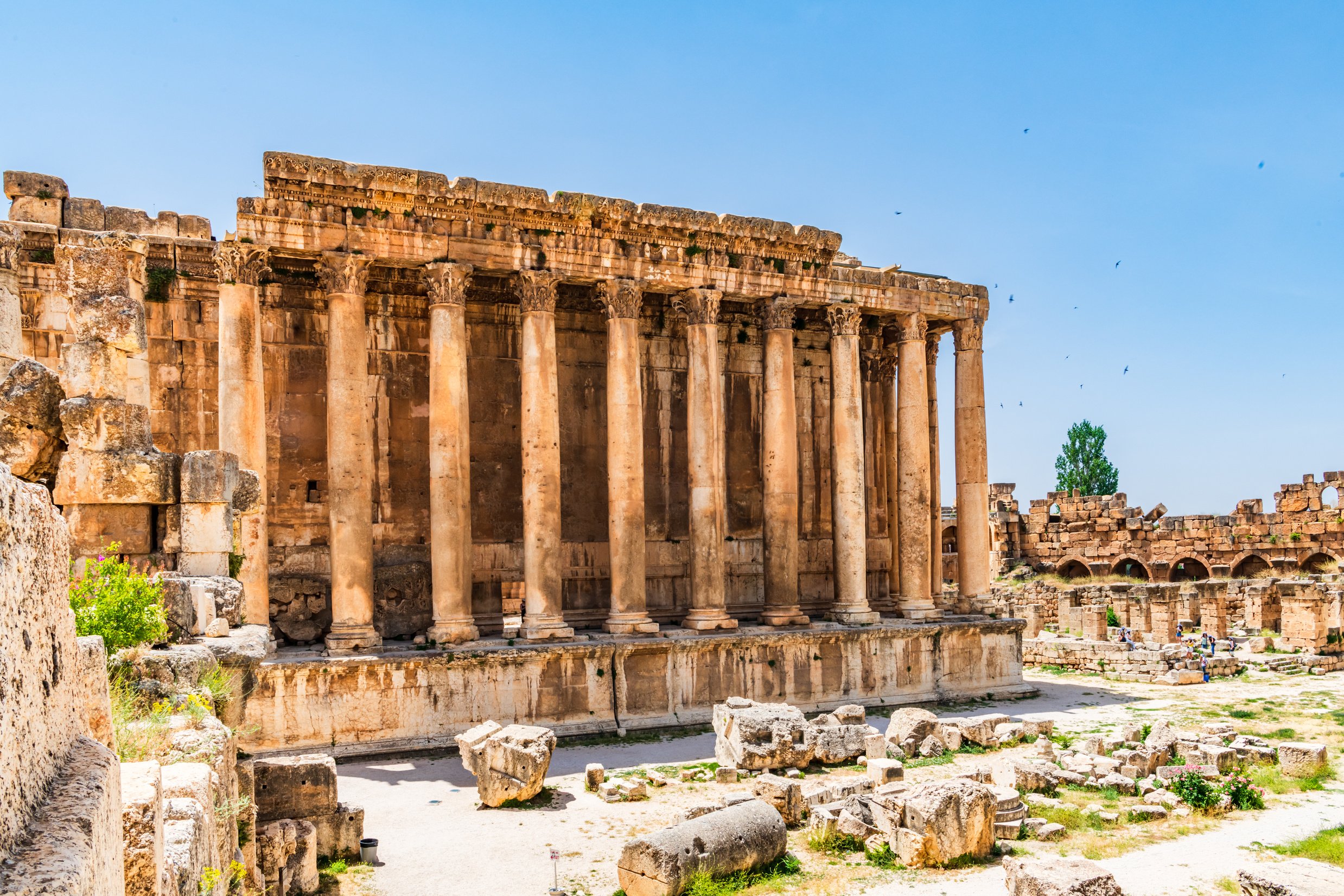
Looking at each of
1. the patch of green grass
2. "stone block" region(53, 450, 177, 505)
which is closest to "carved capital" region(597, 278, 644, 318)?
"stone block" region(53, 450, 177, 505)

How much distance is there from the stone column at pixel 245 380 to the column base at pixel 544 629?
173 inches

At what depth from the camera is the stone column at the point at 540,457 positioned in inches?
706

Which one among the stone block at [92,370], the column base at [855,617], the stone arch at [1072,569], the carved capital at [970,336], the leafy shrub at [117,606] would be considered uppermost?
the carved capital at [970,336]

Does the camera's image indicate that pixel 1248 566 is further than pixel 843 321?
Yes

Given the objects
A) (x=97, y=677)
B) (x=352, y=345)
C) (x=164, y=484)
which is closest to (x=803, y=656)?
(x=352, y=345)


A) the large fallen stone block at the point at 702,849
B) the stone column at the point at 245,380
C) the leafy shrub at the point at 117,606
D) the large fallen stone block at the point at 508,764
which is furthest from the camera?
the stone column at the point at 245,380

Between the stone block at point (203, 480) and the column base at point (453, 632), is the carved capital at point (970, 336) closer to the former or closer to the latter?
the column base at point (453, 632)

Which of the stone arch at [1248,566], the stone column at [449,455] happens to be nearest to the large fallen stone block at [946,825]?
the stone column at [449,455]

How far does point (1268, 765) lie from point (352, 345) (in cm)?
1624

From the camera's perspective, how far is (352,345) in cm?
1722

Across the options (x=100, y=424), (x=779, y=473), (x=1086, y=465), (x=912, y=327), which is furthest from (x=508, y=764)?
(x=1086, y=465)

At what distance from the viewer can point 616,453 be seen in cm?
1892

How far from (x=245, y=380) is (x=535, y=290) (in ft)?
17.4

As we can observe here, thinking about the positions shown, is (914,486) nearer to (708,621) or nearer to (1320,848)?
(708,621)
